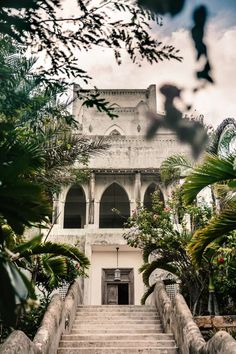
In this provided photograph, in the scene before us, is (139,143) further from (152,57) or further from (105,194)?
(152,57)

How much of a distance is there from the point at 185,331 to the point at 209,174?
10.6ft

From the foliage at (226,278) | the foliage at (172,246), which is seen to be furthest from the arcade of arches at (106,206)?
the foliage at (226,278)

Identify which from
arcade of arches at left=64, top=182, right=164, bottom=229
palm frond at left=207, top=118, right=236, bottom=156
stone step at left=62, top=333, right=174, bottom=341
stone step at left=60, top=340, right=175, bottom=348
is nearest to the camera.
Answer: stone step at left=60, top=340, right=175, bottom=348

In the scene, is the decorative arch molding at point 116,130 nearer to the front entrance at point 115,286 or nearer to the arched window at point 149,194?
the arched window at point 149,194

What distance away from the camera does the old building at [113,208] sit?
1667cm

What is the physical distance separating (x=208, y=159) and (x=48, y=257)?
483cm

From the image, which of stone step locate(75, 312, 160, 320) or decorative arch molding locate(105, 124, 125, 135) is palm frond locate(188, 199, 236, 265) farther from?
decorative arch molding locate(105, 124, 125, 135)

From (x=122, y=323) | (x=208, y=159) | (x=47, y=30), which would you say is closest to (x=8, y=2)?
(x=47, y=30)

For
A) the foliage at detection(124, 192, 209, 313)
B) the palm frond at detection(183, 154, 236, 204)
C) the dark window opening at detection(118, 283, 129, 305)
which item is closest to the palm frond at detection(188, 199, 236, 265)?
the palm frond at detection(183, 154, 236, 204)

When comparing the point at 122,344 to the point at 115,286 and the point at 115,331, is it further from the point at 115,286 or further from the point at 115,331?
the point at 115,286

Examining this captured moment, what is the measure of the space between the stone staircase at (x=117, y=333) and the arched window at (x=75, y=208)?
8.87 metres

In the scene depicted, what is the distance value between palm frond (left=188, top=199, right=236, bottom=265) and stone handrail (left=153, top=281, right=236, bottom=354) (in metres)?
1.27

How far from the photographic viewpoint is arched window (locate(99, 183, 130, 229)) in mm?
19984

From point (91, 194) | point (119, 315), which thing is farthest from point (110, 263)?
point (119, 315)
